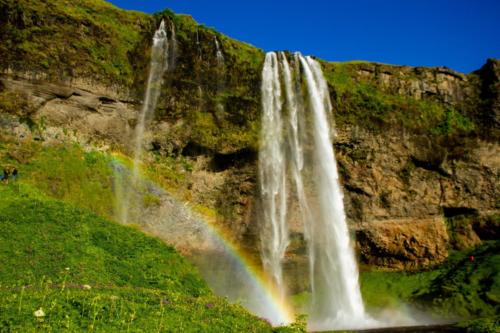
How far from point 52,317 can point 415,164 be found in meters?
32.2

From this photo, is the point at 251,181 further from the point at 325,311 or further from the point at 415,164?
the point at 415,164

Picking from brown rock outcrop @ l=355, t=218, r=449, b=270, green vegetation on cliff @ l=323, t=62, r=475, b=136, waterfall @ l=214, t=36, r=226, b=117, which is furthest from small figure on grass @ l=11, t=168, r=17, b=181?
brown rock outcrop @ l=355, t=218, r=449, b=270

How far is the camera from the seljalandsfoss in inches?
1035

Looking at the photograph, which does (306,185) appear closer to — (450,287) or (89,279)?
(450,287)

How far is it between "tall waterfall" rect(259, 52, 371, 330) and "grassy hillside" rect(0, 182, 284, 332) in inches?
459

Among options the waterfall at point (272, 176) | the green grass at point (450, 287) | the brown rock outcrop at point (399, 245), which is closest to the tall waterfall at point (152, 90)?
the waterfall at point (272, 176)

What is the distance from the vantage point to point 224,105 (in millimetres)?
33938

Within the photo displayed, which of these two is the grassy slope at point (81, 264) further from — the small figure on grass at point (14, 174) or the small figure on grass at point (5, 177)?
the small figure on grass at point (5, 177)

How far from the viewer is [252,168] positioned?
33.6 m

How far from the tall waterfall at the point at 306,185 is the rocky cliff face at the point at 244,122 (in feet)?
3.07

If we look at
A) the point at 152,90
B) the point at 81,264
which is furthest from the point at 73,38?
the point at 81,264

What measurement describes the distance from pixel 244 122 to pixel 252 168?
3.34 m

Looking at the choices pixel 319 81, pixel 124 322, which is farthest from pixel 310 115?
pixel 124 322

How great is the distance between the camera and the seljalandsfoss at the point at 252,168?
2630cm
